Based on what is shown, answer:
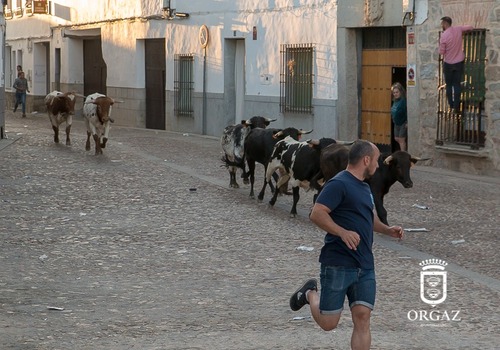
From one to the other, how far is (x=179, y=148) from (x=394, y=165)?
14063mm

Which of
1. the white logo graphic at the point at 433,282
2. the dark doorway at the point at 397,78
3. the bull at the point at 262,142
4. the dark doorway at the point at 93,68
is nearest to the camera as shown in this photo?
the white logo graphic at the point at 433,282

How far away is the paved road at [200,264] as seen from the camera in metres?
8.30

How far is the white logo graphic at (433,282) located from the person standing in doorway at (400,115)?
11.4 m

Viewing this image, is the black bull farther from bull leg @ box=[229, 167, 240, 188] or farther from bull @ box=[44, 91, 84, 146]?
bull @ box=[44, 91, 84, 146]

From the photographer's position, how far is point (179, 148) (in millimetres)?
26984

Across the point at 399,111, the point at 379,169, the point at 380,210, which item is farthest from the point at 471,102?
the point at 380,210

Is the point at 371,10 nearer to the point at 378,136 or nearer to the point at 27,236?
the point at 378,136

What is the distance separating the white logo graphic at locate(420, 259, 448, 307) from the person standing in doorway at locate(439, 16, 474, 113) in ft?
32.1

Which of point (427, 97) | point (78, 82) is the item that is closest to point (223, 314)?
point (427, 97)

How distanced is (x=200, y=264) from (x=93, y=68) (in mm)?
33338

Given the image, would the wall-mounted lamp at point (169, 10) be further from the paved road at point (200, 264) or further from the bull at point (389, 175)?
the bull at point (389, 175)

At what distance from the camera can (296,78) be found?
2773 cm

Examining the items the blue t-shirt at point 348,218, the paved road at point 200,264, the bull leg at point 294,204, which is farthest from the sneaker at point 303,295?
the bull leg at point 294,204

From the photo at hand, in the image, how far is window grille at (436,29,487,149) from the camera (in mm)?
20594
